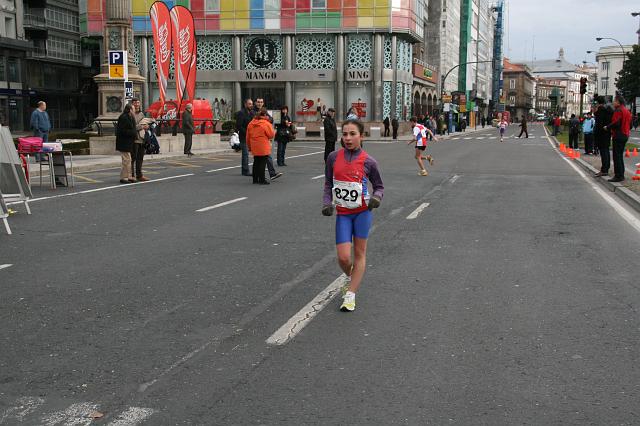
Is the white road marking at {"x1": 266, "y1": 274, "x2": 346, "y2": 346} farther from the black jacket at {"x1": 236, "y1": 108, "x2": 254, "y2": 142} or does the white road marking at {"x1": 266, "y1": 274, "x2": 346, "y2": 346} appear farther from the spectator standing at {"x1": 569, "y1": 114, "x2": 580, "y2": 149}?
the spectator standing at {"x1": 569, "y1": 114, "x2": 580, "y2": 149}

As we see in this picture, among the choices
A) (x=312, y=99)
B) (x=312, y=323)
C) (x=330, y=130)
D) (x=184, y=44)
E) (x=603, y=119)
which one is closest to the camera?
(x=312, y=323)

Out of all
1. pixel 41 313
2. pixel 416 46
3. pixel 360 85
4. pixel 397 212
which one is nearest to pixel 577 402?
pixel 41 313

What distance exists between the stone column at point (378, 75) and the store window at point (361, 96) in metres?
0.62

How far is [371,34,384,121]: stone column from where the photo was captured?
196 ft

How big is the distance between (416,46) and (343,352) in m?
73.1

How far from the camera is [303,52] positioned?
200 feet

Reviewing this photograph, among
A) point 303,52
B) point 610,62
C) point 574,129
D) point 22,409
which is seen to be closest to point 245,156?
point 22,409

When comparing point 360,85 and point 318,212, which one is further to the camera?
point 360,85

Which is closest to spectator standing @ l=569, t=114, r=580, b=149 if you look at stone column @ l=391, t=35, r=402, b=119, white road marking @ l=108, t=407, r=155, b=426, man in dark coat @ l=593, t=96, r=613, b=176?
man in dark coat @ l=593, t=96, r=613, b=176

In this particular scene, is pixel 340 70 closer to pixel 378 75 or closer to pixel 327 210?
pixel 378 75

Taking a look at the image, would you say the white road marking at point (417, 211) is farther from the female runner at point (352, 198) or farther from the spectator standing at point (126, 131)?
the spectator standing at point (126, 131)

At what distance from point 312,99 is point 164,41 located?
1297 inches

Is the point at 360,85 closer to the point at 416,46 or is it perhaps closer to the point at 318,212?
the point at 416,46

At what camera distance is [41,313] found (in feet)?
19.2
